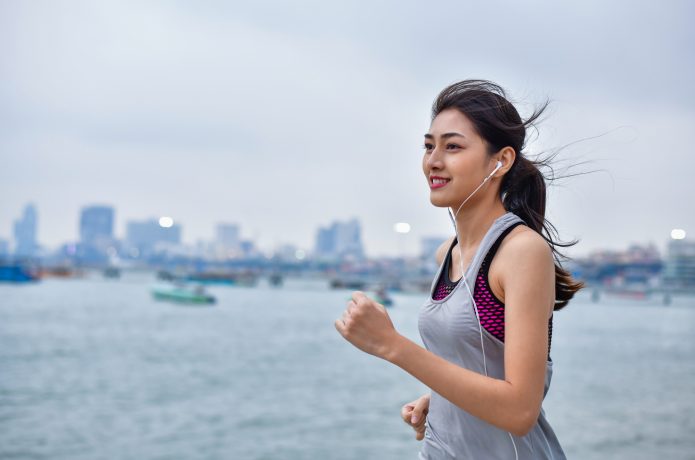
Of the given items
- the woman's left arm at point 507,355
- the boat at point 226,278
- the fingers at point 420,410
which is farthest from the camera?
the boat at point 226,278

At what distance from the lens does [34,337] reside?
3803 cm

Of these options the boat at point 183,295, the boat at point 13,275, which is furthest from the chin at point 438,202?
the boat at point 13,275

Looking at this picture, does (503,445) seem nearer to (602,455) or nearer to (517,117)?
(517,117)

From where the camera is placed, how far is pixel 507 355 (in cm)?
113

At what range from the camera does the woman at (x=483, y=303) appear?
1.12 meters

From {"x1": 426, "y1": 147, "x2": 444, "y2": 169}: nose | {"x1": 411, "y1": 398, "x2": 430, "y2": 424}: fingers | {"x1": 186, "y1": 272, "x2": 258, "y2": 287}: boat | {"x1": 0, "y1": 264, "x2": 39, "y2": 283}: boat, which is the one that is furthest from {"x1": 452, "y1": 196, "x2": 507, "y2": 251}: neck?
{"x1": 186, "y1": 272, "x2": 258, "y2": 287}: boat

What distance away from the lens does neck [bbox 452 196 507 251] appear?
135 centimetres

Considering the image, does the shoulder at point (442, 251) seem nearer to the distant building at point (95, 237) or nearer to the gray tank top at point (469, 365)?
the gray tank top at point (469, 365)

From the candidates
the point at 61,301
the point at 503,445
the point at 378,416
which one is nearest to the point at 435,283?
the point at 503,445

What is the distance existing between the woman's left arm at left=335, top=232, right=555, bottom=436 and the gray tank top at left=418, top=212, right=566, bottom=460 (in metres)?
0.09

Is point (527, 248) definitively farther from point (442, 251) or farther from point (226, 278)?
point (226, 278)

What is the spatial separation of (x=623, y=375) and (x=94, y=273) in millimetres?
106661

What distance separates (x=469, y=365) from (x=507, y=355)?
0.12 m

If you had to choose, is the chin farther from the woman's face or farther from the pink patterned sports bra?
the pink patterned sports bra
